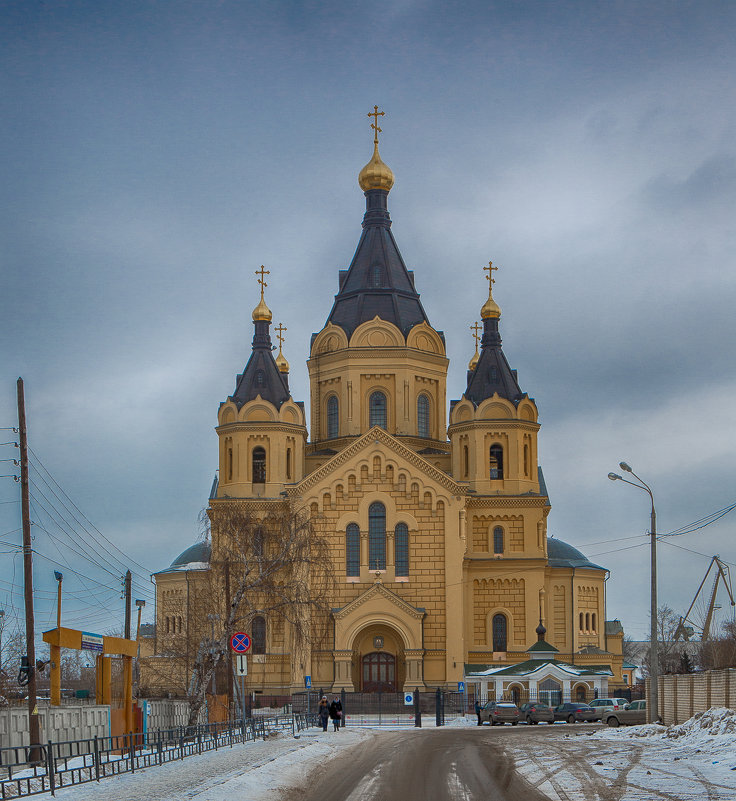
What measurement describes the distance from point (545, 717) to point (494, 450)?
58.8 feet

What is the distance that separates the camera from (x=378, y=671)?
56.1 meters

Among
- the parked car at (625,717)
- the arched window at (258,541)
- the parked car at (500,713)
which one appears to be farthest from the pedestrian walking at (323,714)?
the parked car at (625,717)

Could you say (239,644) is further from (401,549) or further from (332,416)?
(332,416)

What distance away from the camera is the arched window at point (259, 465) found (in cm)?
5978

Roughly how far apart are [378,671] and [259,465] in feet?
36.8

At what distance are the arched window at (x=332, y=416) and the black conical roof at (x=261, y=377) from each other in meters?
2.35

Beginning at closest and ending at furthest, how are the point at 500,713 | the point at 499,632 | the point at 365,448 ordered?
the point at 500,713
the point at 365,448
the point at 499,632

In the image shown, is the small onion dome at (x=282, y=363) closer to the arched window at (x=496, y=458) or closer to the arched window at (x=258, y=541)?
the arched window at (x=496, y=458)

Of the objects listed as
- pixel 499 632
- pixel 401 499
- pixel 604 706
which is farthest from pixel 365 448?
pixel 604 706

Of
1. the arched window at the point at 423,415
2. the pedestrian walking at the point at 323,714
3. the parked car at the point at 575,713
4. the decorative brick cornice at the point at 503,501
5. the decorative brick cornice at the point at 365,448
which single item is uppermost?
the arched window at the point at 423,415

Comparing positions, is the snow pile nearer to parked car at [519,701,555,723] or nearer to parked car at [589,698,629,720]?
parked car at [589,698,629,720]

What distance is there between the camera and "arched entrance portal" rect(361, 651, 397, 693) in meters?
55.9

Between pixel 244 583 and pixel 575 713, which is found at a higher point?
pixel 244 583

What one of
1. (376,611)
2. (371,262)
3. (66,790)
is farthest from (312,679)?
(66,790)
